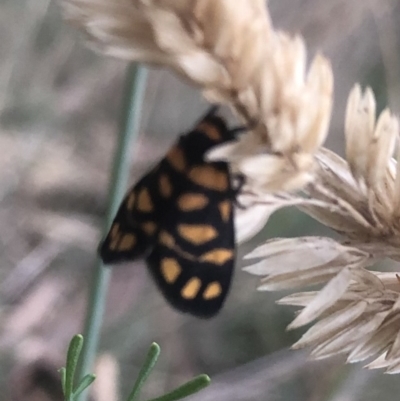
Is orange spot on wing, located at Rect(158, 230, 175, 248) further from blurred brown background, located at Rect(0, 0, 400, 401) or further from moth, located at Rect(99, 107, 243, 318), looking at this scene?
blurred brown background, located at Rect(0, 0, 400, 401)

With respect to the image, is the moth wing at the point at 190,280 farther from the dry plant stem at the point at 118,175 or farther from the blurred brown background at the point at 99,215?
the blurred brown background at the point at 99,215

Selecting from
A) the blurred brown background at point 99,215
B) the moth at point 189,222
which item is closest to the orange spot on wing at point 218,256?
the moth at point 189,222

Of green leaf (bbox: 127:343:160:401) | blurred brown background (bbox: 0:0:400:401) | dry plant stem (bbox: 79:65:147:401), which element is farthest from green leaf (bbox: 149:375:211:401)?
blurred brown background (bbox: 0:0:400:401)

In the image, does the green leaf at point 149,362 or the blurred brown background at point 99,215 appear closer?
the green leaf at point 149,362

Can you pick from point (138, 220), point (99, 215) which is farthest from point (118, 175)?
point (99, 215)

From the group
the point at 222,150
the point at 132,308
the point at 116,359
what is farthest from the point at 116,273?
the point at 222,150

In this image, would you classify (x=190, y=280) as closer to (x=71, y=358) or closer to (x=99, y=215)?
(x=71, y=358)

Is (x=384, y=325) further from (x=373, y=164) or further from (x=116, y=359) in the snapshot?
(x=116, y=359)

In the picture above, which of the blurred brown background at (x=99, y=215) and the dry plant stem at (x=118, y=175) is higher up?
the dry plant stem at (x=118, y=175)
